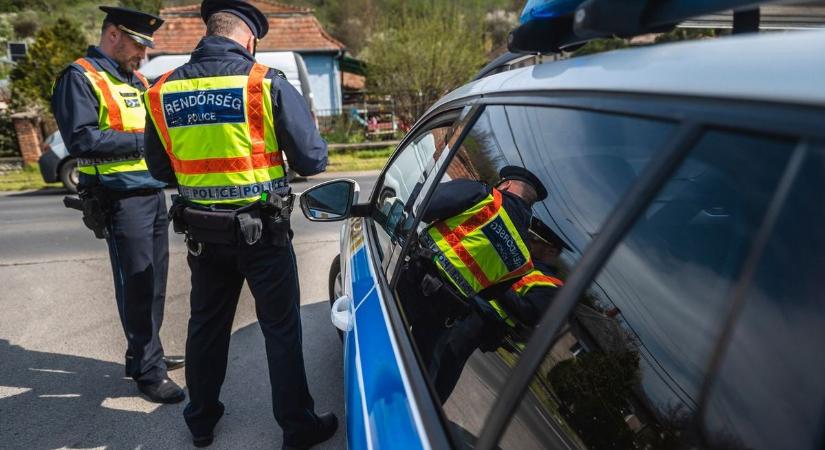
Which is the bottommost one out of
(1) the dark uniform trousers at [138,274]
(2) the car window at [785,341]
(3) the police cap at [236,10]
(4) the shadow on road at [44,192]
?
(4) the shadow on road at [44,192]

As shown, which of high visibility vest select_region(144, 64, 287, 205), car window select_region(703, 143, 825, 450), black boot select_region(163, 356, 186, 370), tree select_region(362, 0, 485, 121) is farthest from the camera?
tree select_region(362, 0, 485, 121)

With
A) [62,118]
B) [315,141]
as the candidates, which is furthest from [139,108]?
[315,141]

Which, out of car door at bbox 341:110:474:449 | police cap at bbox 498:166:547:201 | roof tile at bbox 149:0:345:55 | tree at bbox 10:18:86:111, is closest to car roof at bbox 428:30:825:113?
police cap at bbox 498:166:547:201

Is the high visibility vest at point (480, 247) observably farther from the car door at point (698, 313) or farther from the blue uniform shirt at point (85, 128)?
the blue uniform shirt at point (85, 128)

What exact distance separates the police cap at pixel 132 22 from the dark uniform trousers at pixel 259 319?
1.37 meters

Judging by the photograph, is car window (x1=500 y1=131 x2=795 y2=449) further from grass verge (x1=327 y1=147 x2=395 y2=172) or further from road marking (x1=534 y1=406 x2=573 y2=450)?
grass verge (x1=327 y1=147 x2=395 y2=172)

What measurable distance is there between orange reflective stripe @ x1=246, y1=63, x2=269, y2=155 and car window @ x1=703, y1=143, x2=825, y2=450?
182 cm

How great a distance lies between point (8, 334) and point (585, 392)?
13.9 ft

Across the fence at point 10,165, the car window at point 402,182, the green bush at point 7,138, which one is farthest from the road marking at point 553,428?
the green bush at point 7,138

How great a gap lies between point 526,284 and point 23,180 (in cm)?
1448

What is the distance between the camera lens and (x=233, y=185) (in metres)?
2.15

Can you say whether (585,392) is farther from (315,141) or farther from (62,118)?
(62,118)

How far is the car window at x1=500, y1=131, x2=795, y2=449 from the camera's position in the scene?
2.22 feet

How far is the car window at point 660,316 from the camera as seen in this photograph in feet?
2.22
